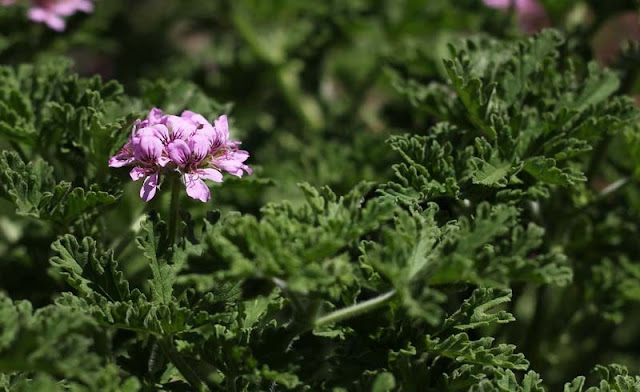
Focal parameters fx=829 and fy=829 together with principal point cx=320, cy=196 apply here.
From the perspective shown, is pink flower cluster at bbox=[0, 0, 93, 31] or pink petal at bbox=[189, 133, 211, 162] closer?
pink petal at bbox=[189, 133, 211, 162]

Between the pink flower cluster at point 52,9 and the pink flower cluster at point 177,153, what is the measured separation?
150 cm

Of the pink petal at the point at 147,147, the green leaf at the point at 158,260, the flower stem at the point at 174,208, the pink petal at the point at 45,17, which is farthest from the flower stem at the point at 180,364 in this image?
the pink petal at the point at 45,17

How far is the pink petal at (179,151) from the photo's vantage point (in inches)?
89.2

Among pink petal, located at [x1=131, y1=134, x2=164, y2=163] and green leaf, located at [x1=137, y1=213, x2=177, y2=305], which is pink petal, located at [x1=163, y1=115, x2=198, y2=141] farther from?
green leaf, located at [x1=137, y1=213, x2=177, y2=305]

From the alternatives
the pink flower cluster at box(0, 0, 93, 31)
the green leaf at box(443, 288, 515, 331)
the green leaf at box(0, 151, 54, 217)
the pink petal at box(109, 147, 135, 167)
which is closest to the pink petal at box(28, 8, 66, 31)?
the pink flower cluster at box(0, 0, 93, 31)

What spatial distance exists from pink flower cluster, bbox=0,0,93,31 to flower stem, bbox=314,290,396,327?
2.18m

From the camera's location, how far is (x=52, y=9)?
376 cm

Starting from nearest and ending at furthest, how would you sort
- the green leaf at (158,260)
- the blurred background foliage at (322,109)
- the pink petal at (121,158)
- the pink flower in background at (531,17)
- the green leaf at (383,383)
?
the green leaf at (383,383) → the green leaf at (158,260) → the pink petal at (121,158) → the blurred background foliage at (322,109) → the pink flower in background at (531,17)

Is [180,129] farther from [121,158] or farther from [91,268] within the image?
[91,268]

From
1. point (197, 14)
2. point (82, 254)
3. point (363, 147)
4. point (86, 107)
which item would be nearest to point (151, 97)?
point (86, 107)

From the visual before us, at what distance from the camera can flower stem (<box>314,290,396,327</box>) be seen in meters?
2.06

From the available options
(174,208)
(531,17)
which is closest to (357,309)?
(174,208)

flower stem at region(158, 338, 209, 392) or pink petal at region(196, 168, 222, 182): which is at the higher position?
pink petal at region(196, 168, 222, 182)

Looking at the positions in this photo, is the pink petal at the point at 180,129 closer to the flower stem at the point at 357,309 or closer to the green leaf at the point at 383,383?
the flower stem at the point at 357,309
